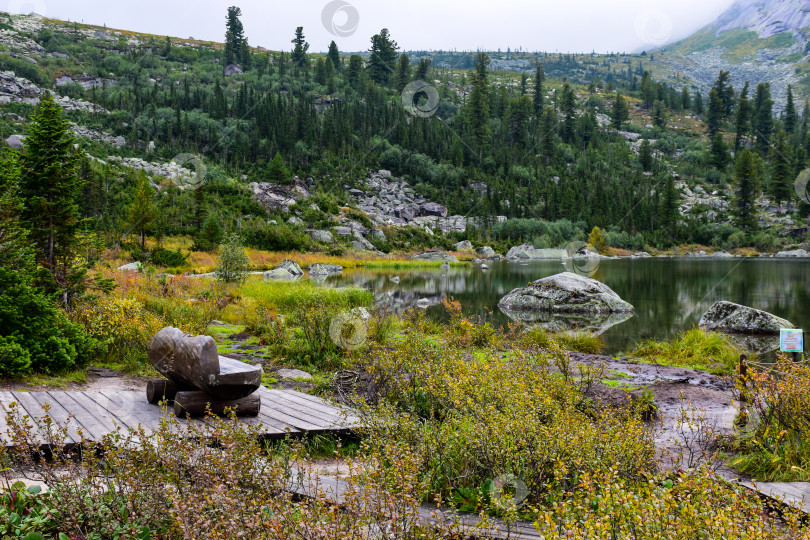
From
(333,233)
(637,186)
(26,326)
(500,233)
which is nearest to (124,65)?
(333,233)

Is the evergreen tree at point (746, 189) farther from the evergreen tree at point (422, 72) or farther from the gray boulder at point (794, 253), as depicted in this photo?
the evergreen tree at point (422, 72)

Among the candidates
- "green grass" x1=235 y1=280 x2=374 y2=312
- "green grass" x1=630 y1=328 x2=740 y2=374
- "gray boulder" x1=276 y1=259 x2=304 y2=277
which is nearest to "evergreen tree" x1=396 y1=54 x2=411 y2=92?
"gray boulder" x1=276 y1=259 x2=304 y2=277

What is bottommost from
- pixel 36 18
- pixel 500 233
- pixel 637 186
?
pixel 500 233

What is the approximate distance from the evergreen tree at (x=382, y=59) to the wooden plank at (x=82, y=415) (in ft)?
411

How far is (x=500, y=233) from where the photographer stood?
77188mm

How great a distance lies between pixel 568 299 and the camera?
62.0ft

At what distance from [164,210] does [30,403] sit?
42899 millimetres

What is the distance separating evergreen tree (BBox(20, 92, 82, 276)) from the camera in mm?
7982

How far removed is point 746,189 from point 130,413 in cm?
10141

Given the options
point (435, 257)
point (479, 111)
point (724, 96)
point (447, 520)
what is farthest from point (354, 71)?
point (447, 520)

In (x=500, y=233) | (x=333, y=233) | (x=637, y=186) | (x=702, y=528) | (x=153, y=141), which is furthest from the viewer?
(x=637, y=186)

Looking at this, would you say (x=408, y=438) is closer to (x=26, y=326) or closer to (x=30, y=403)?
(x=30, y=403)

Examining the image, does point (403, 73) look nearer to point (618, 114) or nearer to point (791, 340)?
point (618, 114)

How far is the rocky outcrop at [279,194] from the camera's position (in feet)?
200
